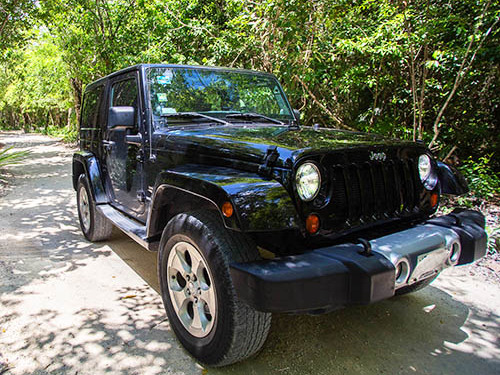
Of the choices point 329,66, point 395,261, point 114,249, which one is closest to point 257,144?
point 395,261

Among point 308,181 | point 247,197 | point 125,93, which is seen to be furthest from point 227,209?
point 125,93

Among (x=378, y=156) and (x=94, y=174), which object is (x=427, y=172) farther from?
(x=94, y=174)

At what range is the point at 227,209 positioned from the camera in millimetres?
2043

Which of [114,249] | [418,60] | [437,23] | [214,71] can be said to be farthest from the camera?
[418,60]

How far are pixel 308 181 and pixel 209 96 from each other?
5.27 feet

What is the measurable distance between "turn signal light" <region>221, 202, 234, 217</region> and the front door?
4.91ft

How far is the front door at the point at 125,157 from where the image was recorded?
3365mm

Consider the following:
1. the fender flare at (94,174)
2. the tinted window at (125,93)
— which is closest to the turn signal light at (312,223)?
the tinted window at (125,93)

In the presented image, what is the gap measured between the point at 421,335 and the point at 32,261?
3835 millimetres

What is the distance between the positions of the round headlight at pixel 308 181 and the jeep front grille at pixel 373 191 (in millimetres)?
139

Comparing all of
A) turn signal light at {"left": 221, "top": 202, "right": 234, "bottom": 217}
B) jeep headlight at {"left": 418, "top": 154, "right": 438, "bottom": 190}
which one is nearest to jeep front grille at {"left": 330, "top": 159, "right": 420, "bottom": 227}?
jeep headlight at {"left": 418, "top": 154, "right": 438, "bottom": 190}

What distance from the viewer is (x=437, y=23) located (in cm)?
560

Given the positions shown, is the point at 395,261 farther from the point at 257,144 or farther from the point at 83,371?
the point at 83,371

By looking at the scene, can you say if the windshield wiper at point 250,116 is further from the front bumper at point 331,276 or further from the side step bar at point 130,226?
the front bumper at point 331,276
